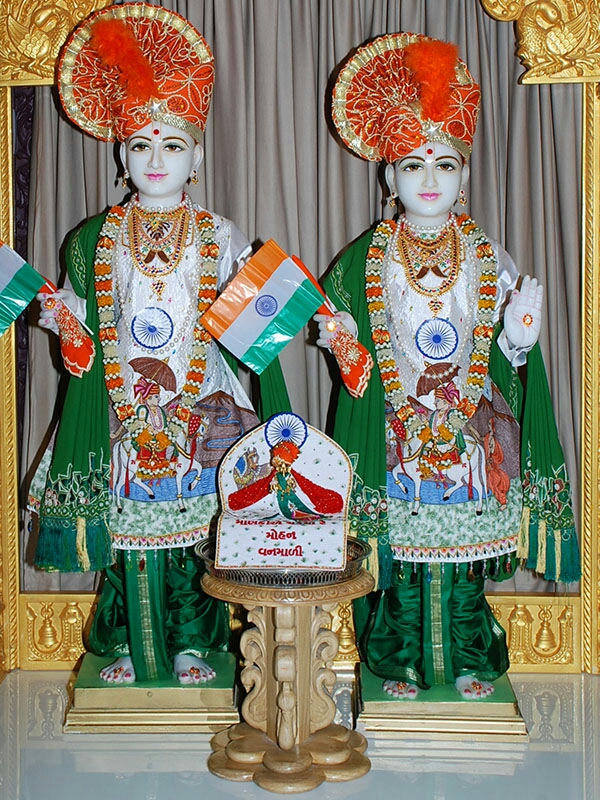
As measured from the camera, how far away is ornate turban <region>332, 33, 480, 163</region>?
10.5ft

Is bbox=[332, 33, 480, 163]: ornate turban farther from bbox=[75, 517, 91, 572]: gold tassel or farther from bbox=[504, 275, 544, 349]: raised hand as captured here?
bbox=[75, 517, 91, 572]: gold tassel

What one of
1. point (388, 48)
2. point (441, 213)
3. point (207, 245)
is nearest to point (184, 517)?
point (207, 245)

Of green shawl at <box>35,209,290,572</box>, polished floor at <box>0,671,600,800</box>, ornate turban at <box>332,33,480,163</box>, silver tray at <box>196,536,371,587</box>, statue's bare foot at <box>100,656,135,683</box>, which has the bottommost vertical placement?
polished floor at <box>0,671,600,800</box>

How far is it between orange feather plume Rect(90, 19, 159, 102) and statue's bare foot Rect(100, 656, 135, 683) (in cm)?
170

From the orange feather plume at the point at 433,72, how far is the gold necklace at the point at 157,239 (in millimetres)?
785

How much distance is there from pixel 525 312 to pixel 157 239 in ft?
3.63

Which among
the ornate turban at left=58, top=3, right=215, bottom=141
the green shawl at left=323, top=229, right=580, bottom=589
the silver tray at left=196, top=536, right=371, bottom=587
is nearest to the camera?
the silver tray at left=196, top=536, right=371, bottom=587

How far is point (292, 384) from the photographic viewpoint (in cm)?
392

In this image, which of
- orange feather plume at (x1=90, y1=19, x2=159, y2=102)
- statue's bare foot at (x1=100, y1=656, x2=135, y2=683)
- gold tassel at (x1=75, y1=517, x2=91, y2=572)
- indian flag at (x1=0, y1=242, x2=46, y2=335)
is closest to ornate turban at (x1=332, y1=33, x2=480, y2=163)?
orange feather plume at (x1=90, y1=19, x2=159, y2=102)

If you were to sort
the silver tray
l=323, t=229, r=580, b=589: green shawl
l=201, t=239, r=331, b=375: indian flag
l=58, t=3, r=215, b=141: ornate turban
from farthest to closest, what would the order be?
l=323, t=229, r=580, b=589: green shawl → l=58, t=3, r=215, b=141: ornate turban → l=201, t=239, r=331, b=375: indian flag → the silver tray

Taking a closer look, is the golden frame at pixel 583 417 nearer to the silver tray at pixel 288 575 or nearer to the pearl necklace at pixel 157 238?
the pearl necklace at pixel 157 238

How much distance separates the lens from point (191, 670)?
348 cm

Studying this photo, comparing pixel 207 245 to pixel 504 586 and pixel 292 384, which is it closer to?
pixel 292 384

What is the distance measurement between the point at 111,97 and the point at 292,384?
1.14 meters
